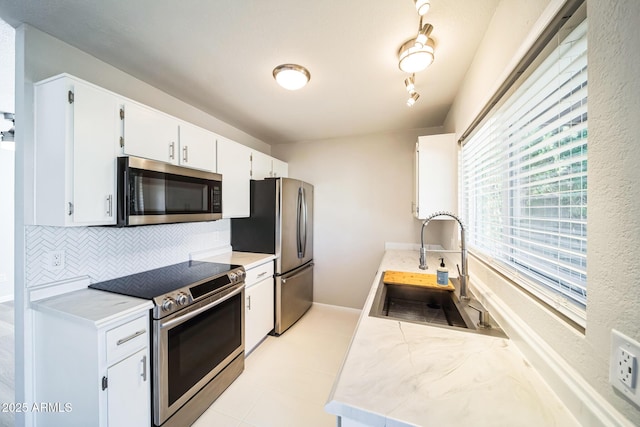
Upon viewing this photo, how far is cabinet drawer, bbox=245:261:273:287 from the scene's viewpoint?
7.32 feet

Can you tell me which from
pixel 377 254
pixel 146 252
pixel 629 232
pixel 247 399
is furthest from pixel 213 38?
pixel 377 254

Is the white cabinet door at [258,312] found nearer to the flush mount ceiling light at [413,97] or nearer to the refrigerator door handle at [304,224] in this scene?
the refrigerator door handle at [304,224]

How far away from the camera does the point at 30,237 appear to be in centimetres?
135

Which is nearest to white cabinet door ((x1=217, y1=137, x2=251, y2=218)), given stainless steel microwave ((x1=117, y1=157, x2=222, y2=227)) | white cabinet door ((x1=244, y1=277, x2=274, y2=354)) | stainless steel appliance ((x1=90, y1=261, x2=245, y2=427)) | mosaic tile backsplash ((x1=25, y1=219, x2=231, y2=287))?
stainless steel microwave ((x1=117, y1=157, x2=222, y2=227))

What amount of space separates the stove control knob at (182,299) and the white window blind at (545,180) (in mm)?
1770

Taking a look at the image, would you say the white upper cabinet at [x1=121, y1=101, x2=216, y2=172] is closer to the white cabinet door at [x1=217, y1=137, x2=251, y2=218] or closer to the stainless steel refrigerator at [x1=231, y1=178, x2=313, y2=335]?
the white cabinet door at [x1=217, y1=137, x2=251, y2=218]

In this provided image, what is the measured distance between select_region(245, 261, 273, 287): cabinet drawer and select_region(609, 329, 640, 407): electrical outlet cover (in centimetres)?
215

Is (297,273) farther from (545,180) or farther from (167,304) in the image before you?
(545,180)

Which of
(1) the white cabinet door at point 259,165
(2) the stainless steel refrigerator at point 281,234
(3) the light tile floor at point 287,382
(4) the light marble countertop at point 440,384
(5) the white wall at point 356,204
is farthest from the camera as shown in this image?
(5) the white wall at point 356,204

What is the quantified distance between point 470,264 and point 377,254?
1.54 metres

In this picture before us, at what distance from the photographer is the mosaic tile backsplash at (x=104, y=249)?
53.9 inches

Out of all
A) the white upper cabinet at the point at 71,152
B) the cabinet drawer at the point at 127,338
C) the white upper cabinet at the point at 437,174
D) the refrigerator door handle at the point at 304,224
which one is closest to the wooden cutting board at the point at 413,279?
the white upper cabinet at the point at 437,174

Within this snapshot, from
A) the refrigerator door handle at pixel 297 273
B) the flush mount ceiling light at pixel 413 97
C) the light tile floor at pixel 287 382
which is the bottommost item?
the light tile floor at pixel 287 382

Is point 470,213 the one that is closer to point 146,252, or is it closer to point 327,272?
point 327,272
